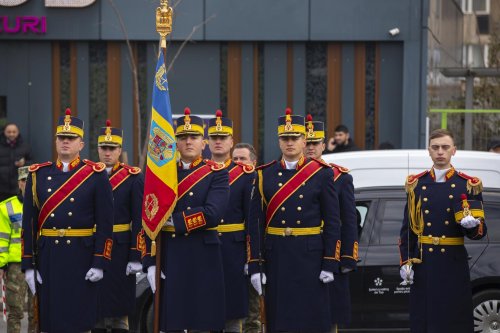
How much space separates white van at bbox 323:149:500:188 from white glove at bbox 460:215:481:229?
13.5ft

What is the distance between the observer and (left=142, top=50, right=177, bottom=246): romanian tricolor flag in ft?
30.5

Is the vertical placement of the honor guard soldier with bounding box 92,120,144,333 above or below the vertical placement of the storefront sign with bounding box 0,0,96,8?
below

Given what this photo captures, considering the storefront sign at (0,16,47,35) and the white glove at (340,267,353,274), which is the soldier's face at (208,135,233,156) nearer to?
the white glove at (340,267,353,274)

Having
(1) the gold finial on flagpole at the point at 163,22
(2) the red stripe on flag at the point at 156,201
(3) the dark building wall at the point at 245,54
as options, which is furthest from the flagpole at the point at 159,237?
(3) the dark building wall at the point at 245,54

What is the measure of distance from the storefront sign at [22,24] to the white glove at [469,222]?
13137 mm

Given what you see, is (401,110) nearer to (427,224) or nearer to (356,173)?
(356,173)

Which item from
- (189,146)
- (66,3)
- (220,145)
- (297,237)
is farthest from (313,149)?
(66,3)

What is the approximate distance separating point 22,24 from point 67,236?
1180 cm

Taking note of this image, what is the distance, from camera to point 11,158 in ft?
61.6

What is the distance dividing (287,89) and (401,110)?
78.7 inches

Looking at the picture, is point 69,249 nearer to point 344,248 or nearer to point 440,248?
point 344,248

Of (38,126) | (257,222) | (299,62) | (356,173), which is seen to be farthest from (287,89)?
(257,222)

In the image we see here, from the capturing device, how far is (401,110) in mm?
21250

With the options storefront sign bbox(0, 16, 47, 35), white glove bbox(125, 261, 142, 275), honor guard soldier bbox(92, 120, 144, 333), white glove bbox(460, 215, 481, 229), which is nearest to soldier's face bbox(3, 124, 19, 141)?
storefront sign bbox(0, 16, 47, 35)
